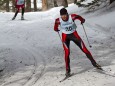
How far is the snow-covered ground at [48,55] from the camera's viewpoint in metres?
9.70

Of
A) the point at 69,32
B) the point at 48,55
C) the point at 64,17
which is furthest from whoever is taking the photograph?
the point at 48,55

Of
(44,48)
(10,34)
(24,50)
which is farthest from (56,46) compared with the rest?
(10,34)

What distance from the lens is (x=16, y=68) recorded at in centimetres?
1150

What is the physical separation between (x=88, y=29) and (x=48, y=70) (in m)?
6.34

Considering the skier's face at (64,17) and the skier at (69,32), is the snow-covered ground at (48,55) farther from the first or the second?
the skier's face at (64,17)

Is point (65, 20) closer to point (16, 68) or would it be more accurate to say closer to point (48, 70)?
point (48, 70)

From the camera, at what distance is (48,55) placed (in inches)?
498

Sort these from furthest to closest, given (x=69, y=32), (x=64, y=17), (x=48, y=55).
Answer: (x=48, y=55) → (x=69, y=32) → (x=64, y=17)

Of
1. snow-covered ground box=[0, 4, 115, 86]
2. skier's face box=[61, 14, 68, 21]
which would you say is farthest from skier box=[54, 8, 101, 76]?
snow-covered ground box=[0, 4, 115, 86]

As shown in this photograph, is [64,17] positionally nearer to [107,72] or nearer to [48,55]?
[107,72]

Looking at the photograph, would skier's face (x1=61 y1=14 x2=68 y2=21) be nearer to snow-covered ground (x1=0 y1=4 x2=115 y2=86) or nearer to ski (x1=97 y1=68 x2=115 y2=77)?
snow-covered ground (x1=0 y1=4 x2=115 y2=86)

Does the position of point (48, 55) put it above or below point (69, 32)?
below

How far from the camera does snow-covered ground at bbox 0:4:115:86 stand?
31.8 feet

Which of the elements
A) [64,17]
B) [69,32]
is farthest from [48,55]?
[64,17]
